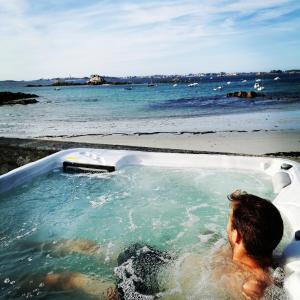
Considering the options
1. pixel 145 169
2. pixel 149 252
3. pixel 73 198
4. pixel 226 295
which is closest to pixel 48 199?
pixel 73 198

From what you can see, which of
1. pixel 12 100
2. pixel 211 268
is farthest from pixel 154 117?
pixel 12 100

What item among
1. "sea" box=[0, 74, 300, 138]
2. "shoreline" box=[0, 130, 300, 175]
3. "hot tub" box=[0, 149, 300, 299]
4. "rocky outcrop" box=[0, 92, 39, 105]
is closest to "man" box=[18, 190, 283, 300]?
"hot tub" box=[0, 149, 300, 299]

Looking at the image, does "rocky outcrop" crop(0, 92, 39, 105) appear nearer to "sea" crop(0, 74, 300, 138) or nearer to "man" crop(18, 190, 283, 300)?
"sea" crop(0, 74, 300, 138)

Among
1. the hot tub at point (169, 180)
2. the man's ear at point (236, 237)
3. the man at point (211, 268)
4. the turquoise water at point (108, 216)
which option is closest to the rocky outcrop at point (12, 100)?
the hot tub at point (169, 180)

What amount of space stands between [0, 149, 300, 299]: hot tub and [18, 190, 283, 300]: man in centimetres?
33

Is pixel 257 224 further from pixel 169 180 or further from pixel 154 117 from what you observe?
pixel 154 117

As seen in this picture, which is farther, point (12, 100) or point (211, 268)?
point (12, 100)

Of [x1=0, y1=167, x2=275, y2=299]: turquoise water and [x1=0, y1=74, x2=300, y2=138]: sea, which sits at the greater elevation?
[x1=0, y1=167, x2=275, y2=299]: turquoise water

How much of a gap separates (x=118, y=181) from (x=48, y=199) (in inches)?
34.2

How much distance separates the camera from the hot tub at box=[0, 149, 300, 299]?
286 cm

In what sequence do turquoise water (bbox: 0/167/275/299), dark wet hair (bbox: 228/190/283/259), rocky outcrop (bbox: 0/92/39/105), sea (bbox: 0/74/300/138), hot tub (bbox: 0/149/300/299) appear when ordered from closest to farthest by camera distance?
1. dark wet hair (bbox: 228/190/283/259)
2. turquoise water (bbox: 0/167/275/299)
3. hot tub (bbox: 0/149/300/299)
4. sea (bbox: 0/74/300/138)
5. rocky outcrop (bbox: 0/92/39/105)

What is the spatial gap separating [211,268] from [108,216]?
1.40 m

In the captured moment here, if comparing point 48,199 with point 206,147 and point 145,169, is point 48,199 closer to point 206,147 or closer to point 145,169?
point 145,169

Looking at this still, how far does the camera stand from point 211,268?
2.15m
